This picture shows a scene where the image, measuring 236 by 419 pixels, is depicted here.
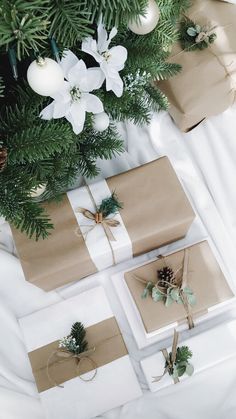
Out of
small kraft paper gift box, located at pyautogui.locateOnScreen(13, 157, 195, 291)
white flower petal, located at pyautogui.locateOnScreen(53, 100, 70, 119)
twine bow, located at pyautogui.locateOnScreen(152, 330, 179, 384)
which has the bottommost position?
twine bow, located at pyautogui.locateOnScreen(152, 330, 179, 384)

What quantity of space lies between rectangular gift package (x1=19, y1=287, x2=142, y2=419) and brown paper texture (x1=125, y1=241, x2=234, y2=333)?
0.10 meters

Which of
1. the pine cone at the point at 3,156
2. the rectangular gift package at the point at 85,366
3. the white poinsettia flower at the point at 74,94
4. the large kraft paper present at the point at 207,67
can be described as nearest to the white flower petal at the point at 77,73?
the white poinsettia flower at the point at 74,94

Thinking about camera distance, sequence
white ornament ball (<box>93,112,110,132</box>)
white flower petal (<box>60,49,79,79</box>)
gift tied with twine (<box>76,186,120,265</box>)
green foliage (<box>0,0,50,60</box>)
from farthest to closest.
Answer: gift tied with twine (<box>76,186,120,265</box>)
white ornament ball (<box>93,112,110,132</box>)
white flower petal (<box>60,49,79,79</box>)
green foliage (<box>0,0,50,60</box>)

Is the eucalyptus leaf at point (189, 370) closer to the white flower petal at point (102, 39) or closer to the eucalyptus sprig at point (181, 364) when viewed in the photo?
the eucalyptus sprig at point (181, 364)

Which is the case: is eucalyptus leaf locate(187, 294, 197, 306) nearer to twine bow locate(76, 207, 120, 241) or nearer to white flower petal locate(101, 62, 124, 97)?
twine bow locate(76, 207, 120, 241)

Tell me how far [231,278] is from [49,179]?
52cm

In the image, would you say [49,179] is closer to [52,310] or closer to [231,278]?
[52,310]

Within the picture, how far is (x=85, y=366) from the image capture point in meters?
0.88

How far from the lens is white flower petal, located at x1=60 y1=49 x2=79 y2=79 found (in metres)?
0.46

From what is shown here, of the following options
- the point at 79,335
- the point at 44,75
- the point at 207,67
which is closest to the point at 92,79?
the point at 44,75

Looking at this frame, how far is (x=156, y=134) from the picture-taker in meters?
1.06

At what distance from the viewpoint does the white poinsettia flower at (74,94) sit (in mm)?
467

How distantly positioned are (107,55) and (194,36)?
50cm

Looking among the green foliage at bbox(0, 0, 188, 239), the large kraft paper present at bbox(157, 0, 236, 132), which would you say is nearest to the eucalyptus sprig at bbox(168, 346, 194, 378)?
the green foliage at bbox(0, 0, 188, 239)
